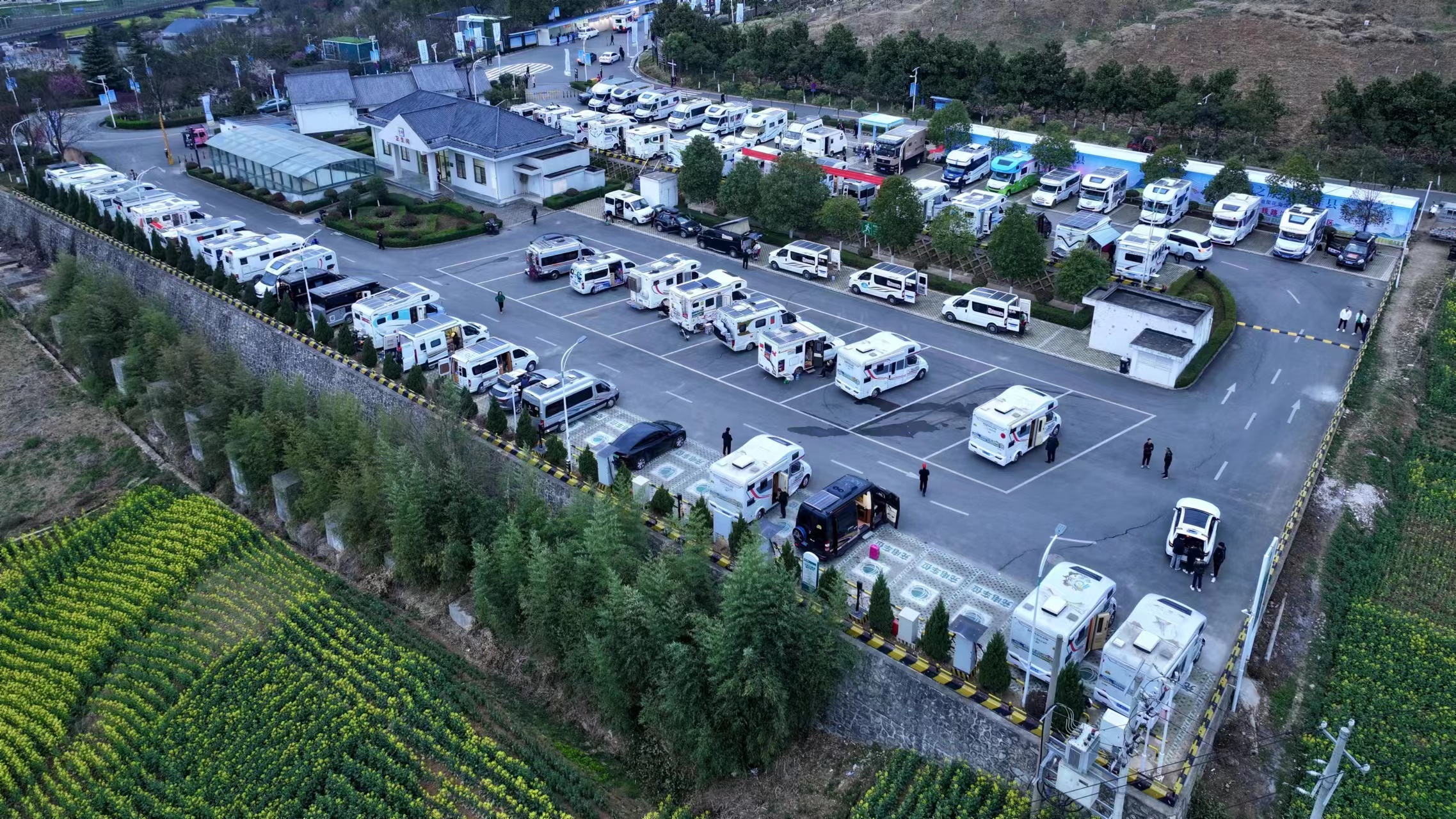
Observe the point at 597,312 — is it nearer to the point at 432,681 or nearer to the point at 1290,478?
the point at 432,681

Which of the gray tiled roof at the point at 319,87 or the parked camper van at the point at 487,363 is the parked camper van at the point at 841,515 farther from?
the gray tiled roof at the point at 319,87

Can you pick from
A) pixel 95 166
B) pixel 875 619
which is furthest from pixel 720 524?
pixel 95 166

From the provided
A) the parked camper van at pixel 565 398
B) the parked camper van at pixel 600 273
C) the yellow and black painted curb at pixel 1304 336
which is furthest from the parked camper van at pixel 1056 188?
the parked camper van at pixel 565 398

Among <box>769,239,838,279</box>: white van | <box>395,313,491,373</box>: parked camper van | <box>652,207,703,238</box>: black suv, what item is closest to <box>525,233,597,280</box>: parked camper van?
<box>652,207,703,238</box>: black suv

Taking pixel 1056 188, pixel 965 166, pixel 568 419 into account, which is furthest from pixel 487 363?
pixel 1056 188

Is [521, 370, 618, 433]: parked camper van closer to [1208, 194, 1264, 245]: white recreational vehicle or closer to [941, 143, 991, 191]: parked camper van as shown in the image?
[941, 143, 991, 191]: parked camper van

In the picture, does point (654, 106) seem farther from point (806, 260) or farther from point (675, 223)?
point (806, 260)
